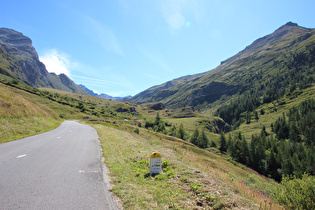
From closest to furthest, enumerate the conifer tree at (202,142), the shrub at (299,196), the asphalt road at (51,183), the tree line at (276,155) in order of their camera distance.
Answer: the asphalt road at (51,183), the shrub at (299,196), the tree line at (276,155), the conifer tree at (202,142)

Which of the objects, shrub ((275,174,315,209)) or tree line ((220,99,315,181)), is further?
tree line ((220,99,315,181))

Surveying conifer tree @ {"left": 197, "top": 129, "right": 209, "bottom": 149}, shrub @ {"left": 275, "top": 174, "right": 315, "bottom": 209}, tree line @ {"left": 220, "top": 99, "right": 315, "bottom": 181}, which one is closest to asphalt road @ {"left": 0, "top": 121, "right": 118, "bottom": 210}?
shrub @ {"left": 275, "top": 174, "right": 315, "bottom": 209}

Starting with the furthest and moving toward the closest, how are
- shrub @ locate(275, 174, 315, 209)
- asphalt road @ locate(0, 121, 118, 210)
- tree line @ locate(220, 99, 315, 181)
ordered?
1. tree line @ locate(220, 99, 315, 181)
2. shrub @ locate(275, 174, 315, 209)
3. asphalt road @ locate(0, 121, 118, 210)

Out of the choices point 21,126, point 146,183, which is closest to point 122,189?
point 146,183

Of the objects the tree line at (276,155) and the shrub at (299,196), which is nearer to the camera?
the shrub at (299,196)

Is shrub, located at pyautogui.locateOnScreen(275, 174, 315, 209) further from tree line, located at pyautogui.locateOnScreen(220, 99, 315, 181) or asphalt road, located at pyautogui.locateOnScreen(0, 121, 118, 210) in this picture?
tree line, located at pyautogui.locateOnScreen(220, 99, 315, 181)

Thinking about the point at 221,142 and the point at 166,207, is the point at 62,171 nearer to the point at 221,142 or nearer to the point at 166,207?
the point at 166,207

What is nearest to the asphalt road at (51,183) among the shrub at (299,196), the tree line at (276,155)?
the shrub at (299,196)

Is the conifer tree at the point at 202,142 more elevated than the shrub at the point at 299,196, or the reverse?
the shrub at the point at 299,196

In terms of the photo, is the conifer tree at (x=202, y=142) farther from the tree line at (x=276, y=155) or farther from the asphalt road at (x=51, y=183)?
the asphalt road at (x=51, y=183)

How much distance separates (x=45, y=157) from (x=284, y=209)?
17.1 meters

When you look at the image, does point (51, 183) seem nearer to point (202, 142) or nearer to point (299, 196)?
point (299, 196)


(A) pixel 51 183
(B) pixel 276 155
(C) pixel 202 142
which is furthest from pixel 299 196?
(B) pixel 276 155

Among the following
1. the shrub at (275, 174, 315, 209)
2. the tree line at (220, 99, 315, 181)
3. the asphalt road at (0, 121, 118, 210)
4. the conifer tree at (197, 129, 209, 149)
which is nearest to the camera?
the asphalt road at (0, 121, 118, 210)
